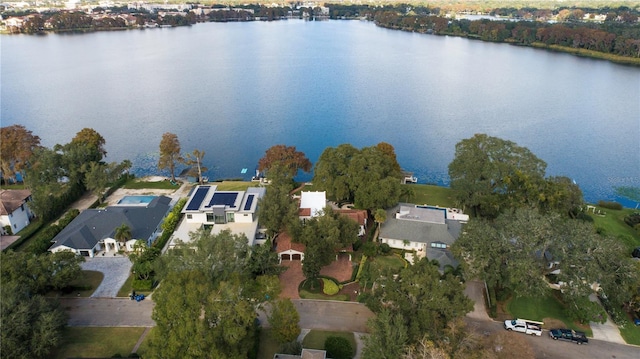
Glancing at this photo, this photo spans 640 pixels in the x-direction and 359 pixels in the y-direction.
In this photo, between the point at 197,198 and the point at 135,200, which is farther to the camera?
the point at 135,200

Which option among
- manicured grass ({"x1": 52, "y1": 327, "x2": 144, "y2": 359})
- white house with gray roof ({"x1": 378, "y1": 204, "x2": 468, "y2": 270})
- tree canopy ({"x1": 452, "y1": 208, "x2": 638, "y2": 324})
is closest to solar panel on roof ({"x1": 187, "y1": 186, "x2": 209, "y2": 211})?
manicured grass ({"x1": 52, "y1": 327, "x2": 144, "y2": 359})

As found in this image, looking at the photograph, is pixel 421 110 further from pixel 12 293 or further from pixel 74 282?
pixel 12 293

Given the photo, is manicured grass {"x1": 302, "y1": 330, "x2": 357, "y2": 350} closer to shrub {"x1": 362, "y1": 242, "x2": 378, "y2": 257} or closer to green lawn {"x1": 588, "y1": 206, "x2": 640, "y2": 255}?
shrub {"x1": 362, "y1": 242, "x2": 378, "y2": 257}

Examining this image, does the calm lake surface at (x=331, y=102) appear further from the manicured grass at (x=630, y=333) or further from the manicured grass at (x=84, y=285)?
the manicured grass at (x=630, y=333)

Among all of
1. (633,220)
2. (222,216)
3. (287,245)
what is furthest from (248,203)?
(633,220)

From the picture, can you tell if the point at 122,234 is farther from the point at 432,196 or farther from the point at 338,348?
the point at 432,196
